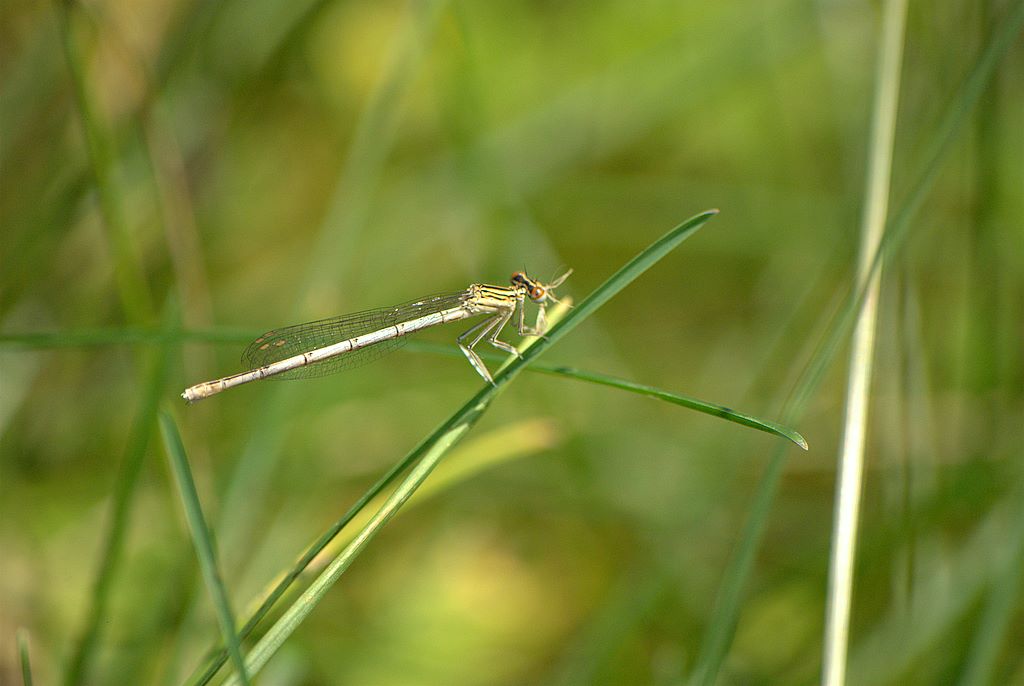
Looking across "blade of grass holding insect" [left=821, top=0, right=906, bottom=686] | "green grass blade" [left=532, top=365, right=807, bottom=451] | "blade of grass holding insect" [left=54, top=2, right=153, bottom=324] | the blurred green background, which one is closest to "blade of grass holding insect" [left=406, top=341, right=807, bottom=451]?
"green grass blade" [left=532, top=365, right=807, bottom=451]

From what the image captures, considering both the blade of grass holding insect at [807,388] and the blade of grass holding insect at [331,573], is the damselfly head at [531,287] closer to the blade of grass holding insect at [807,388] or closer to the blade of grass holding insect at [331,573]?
the blade of grass holding insect at [807,388]

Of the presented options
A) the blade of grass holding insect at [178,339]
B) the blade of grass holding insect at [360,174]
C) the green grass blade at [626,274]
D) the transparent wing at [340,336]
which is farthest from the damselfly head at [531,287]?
the green grass blade at [626,274]

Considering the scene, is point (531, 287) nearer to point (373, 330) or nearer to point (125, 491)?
point (373, 330)

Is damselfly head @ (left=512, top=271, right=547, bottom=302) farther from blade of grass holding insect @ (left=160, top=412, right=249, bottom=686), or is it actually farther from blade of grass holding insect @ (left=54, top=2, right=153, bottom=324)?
blade of grass holding insect @ (left=160, top=412, right=249, bottom=686)

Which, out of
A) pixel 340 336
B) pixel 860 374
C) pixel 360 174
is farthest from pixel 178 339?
pixel 860 374

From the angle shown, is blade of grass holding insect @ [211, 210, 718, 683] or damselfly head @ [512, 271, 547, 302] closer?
blade of grass holding insect @ [211, 210, 718, 683]
